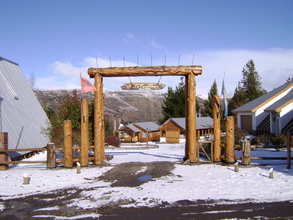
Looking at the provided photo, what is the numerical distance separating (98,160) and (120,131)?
121 ft

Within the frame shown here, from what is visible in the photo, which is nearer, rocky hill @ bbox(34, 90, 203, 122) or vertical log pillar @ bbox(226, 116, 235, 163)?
vertical log pillar @ bbox(226, 116, 235, 163)

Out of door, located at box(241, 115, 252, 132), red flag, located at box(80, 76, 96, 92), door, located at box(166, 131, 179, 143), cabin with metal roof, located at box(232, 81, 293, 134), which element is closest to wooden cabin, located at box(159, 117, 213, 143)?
door, located at box(166, 131, 179, 143)

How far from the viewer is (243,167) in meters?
11.1

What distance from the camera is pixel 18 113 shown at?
58.1ft

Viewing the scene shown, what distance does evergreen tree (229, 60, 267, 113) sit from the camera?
4988cm

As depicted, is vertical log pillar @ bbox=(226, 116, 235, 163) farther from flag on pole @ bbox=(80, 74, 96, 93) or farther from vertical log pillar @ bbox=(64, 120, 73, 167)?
vertical log pillar @ bbox=(64, 120, 73, 167)

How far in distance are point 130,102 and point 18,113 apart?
347 feet

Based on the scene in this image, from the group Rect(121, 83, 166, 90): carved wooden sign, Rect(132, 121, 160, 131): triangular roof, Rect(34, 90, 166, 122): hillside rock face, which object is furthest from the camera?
Rect(34, 90, 166, 122): hillside rock face

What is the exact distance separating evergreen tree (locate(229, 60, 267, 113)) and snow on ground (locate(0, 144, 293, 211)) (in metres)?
39.7

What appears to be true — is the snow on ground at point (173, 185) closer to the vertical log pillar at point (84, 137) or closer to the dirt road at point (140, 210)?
the dirt road at point (140, 210)

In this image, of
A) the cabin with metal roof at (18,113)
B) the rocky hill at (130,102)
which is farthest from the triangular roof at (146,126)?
the rocky hill at (130,102)

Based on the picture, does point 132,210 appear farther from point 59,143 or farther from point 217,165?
point 59,143

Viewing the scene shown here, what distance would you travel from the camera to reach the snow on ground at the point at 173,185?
7.48m

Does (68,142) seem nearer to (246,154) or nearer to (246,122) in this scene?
(246,154)
